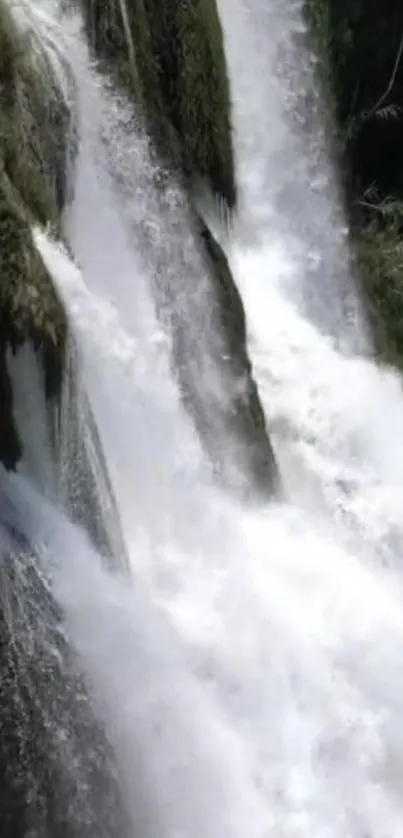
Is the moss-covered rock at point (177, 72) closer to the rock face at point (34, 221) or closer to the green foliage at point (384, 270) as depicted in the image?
the rock face at point (34, 221)

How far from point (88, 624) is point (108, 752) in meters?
0.39

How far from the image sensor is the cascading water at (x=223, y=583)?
3.86m

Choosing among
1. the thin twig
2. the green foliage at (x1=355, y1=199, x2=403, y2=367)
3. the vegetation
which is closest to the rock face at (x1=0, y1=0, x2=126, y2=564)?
the green foliage at (x1=355, y1=199, x2=403, y2=367)

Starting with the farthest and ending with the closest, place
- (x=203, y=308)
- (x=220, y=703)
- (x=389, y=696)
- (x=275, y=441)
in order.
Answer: (x=275, y=441), (x=203, y=308), (x=389, y=696), (x=220, y=703)

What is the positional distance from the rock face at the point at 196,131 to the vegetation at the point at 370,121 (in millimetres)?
1152

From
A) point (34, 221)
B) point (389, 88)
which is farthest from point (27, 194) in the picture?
point (389, 88)

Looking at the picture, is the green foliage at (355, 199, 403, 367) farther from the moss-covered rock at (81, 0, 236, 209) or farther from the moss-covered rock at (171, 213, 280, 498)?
the moss-covered rock at (171, 213, 280, 498)

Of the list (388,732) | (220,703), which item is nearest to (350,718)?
(388,732)

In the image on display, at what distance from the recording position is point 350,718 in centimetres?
442

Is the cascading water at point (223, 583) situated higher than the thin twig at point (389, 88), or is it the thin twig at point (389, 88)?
the thin twig at point (389, 88)

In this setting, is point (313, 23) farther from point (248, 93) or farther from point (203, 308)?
point (203, 308)

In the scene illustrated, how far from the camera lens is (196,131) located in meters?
5.91

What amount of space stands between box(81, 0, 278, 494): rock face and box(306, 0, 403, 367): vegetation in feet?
3.78

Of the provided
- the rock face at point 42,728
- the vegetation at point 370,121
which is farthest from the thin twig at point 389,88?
the rock face at point 42,728
